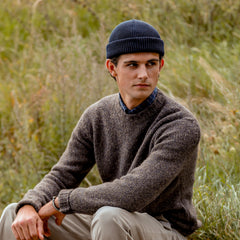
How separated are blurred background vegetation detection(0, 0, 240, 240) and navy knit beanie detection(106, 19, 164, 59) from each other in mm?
1204

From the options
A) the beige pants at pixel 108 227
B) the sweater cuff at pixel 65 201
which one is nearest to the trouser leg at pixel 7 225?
the beige pants at pixel 108 227

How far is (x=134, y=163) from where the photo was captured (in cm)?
282

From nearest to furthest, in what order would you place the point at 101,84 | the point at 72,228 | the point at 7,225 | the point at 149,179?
the point at 149,179 → the point at 7,225 → the point at 72,228 → the point at 101,84

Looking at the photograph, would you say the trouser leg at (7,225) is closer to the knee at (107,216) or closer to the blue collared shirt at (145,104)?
the knee at (107,216)

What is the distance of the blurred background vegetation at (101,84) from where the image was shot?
3.90 meters

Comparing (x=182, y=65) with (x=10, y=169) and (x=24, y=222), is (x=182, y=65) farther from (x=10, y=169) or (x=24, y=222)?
(x=24, y=222)

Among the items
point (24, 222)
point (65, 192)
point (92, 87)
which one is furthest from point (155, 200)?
point (92, 87)

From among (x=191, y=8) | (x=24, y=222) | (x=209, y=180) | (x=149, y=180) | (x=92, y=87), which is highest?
(x=191, y=8)

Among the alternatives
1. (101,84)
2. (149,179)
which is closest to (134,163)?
(149,179)

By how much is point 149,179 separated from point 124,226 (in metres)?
0.28

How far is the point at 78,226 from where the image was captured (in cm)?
304

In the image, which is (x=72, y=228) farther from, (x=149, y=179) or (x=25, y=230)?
(x=149, y=179)

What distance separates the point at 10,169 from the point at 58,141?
22.3 inches

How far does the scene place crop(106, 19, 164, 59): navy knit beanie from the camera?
2744mm
